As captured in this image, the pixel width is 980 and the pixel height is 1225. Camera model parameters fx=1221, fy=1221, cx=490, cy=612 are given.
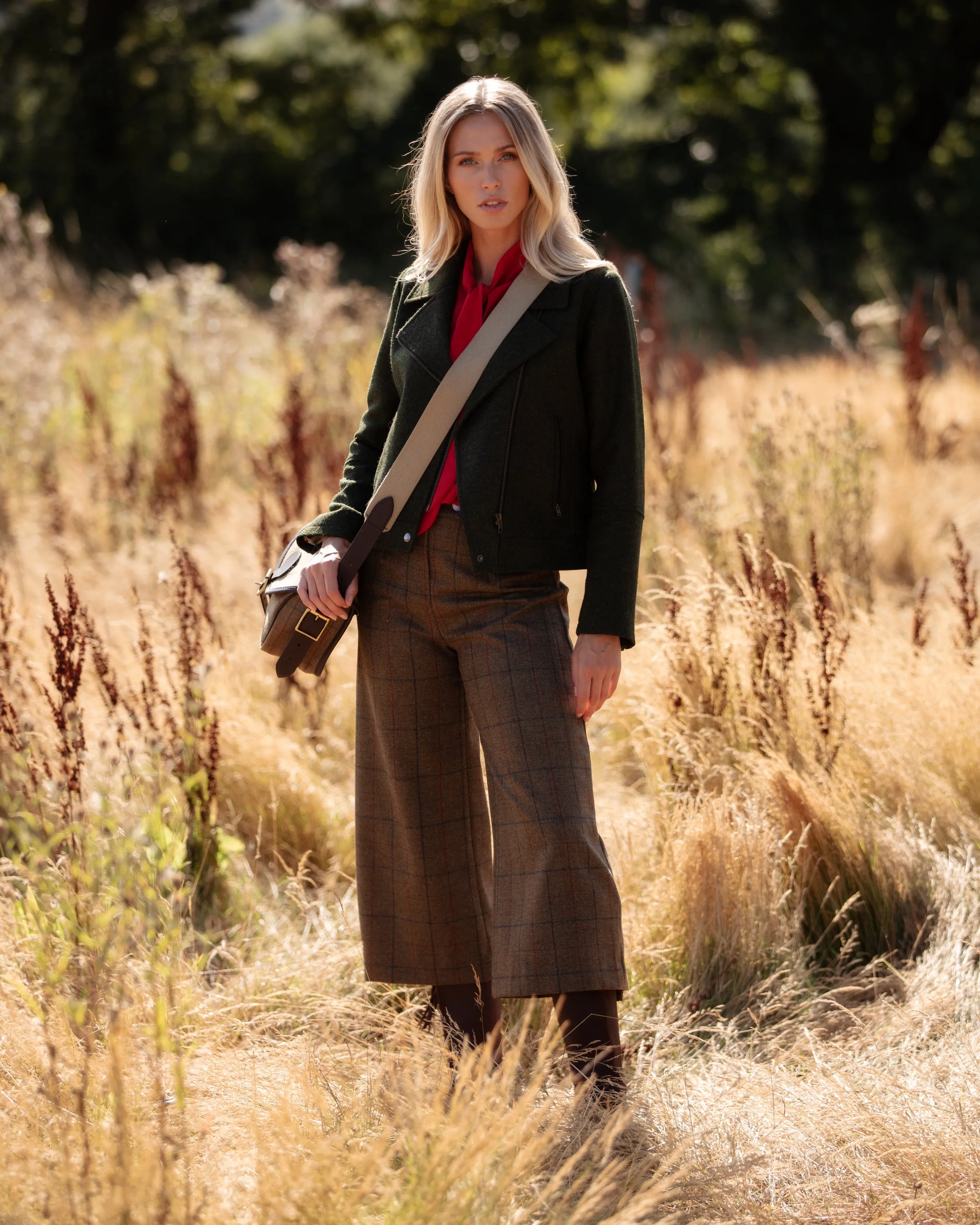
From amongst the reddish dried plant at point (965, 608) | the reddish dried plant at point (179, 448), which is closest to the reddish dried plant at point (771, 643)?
the reddish dried plant at point (965, 608)

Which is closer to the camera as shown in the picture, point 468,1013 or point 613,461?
point 613,461

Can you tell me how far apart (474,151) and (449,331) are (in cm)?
31

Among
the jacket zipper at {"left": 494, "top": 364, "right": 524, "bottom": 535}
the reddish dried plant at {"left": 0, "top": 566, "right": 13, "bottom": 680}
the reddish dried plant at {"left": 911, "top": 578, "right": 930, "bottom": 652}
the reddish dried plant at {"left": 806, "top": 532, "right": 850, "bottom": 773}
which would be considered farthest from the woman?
the reddish dried plant at {"left": 911, "top": 578, "right": 930, "bottom": 652}

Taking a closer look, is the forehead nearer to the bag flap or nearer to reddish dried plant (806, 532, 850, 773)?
the bag flap

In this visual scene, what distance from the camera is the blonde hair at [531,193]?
212cm

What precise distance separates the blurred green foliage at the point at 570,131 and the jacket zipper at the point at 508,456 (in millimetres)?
14365

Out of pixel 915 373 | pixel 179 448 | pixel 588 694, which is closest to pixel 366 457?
pixel 588 694

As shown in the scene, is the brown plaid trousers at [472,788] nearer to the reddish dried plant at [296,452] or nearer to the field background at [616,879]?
the field background at [616,879]

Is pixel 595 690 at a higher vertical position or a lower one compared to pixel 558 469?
lower

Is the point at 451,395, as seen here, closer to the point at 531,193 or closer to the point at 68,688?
the point at 531,193

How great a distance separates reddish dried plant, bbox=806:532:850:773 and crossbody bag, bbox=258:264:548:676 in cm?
117

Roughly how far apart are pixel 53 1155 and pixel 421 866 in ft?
2.64

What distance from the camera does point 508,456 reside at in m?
2.09

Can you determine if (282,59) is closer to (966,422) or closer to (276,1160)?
(966,422)
